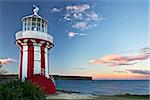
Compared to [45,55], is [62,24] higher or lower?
higher

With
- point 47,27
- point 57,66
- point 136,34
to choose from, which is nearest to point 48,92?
point 57,66

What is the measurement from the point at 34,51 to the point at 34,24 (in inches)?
17.8

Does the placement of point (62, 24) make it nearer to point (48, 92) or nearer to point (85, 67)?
point (85, 67)

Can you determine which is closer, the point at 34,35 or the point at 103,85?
the point at 34,35

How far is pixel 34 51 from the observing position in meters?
4.24

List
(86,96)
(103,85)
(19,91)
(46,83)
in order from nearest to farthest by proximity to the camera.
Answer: (19,91), (46,83), (86,96), (103,85)

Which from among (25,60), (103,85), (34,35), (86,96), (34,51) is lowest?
(86,96)

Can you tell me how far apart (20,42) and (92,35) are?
114cm

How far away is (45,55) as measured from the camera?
169 inches

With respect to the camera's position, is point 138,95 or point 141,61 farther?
point 138,95

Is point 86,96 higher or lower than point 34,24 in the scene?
lower

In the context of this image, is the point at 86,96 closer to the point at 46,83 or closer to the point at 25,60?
the point at 46,83

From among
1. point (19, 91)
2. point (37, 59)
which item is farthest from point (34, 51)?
point (19, 91)

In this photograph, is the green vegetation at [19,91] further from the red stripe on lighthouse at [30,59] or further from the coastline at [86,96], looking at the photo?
the red stripe on lighthouse at [30,59]
